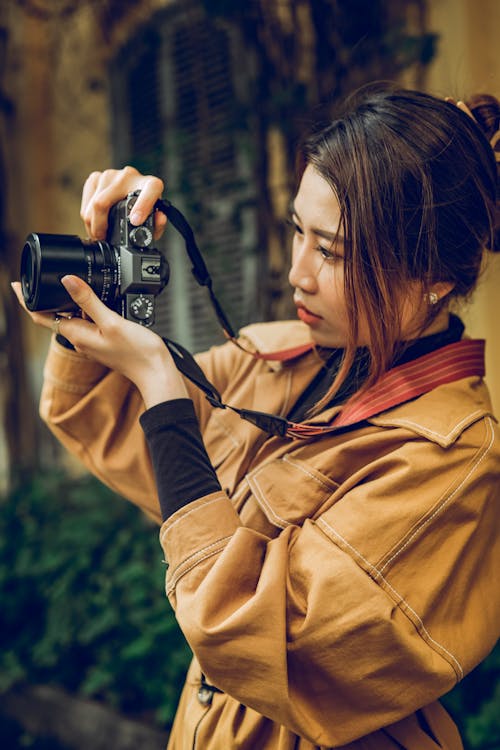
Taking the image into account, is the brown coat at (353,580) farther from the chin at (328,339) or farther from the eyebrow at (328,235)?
the eyebrow at (328,235)

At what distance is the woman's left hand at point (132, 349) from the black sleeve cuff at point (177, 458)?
3cm

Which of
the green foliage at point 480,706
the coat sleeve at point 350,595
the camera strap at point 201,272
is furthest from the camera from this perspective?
the green foliage at point 480,706

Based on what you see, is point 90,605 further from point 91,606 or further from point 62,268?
point 62,268

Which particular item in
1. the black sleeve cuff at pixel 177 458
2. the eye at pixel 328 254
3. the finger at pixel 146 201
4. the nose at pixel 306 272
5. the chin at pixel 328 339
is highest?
the finger at pixel 146 201

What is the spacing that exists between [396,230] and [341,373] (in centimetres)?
26

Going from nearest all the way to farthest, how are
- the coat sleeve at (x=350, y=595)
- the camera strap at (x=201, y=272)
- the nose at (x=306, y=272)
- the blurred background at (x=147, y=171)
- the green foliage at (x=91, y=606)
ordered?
the coat sleeve at (x=350, y=595), the nose at (x=306, y=272), the camera strap at (x=201, y=272), the blurred background at (x=147, y=171), the green foliage at (x=91, y=606)

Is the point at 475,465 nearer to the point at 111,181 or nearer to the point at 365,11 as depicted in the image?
the point at 111,181

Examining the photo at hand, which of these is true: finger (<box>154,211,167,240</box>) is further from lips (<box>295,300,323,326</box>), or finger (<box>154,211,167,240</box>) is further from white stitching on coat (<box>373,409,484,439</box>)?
white stitching on coat (<box>373,409,484,439</box>)

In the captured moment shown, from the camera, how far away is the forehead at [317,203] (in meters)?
1.36

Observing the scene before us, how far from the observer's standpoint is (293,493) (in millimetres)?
1322

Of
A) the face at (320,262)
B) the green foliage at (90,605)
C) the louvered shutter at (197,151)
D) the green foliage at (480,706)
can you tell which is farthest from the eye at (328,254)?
the louvered shutter at (197,151)

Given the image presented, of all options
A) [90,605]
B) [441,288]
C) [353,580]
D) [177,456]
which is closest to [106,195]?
[177,456]

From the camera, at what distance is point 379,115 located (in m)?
1.39

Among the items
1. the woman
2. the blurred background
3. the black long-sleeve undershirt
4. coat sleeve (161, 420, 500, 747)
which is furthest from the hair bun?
the blurred background
